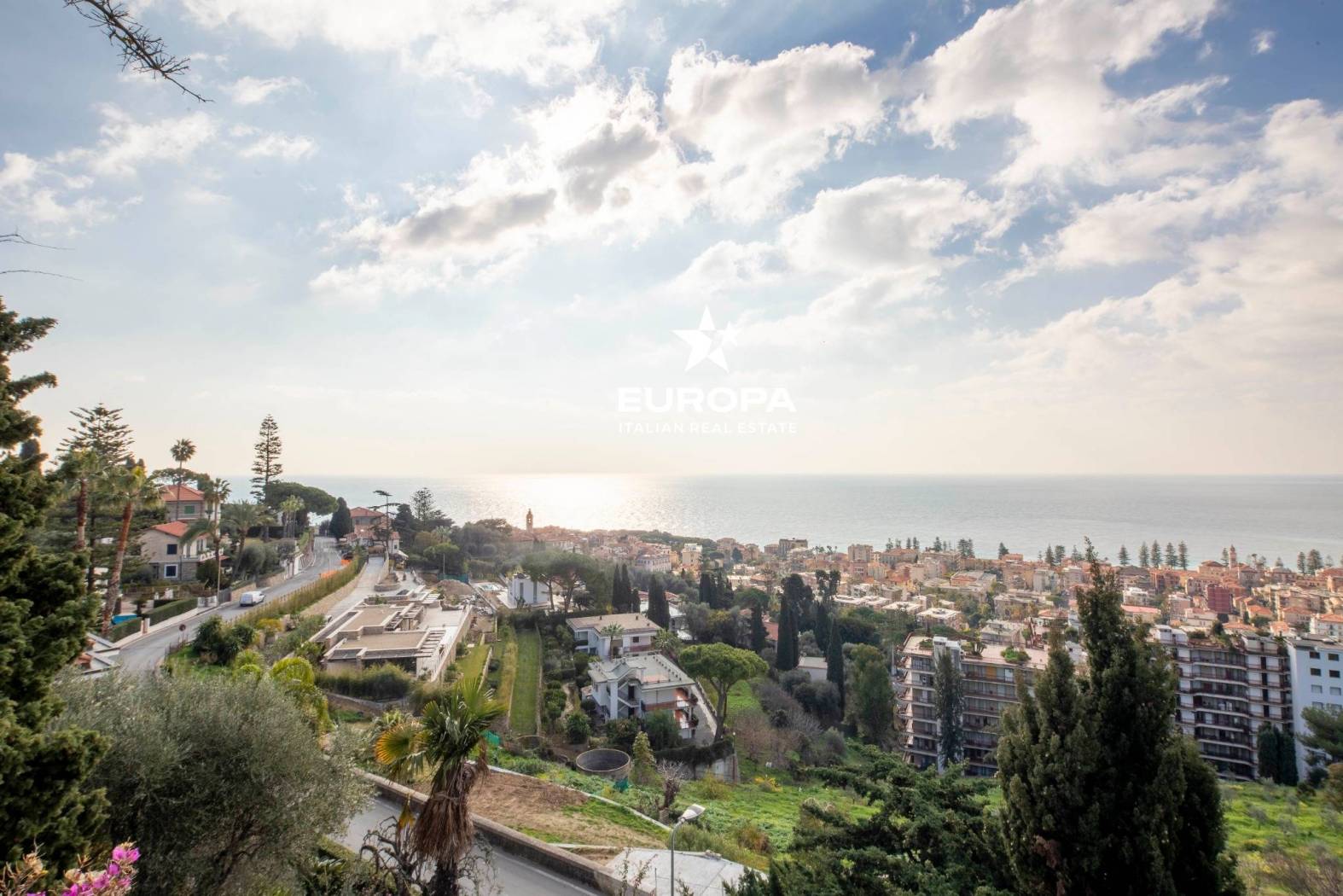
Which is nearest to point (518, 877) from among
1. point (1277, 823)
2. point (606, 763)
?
point (606, 763)

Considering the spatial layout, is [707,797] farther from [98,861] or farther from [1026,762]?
[98,861]

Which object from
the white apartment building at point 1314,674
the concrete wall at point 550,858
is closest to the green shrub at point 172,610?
the concrete wall at point 550,858

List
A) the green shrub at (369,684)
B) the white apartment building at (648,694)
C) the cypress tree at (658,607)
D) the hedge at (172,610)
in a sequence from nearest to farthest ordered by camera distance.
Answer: the green shrub at (369,684), the hedge at (172,610), the white apartment building at (648,694), the cypress tree at (658,607)

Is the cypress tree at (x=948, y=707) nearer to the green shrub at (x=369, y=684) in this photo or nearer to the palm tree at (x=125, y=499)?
the green shrub at (x=369, y=684)

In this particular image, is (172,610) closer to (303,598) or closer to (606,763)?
(303,598)

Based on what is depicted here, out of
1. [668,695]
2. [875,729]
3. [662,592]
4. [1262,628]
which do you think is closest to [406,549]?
[662,592]

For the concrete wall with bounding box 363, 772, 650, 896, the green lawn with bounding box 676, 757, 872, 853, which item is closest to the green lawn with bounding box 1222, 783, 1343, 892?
the green lawn with bounding box 676, 757, 872, 853
